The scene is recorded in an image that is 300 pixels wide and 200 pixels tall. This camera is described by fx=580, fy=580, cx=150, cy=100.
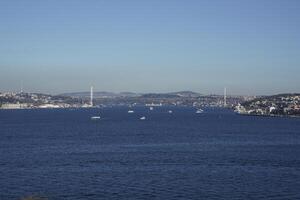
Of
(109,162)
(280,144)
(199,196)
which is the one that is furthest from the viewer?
(280,144)

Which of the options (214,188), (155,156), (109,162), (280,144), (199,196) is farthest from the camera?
(280,144)

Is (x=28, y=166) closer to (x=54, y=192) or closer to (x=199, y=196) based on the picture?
(x=54, y=192)

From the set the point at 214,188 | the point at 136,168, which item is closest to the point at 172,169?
the point at 136,168

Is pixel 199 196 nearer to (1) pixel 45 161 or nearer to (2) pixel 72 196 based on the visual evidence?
(2) pixel 72 196

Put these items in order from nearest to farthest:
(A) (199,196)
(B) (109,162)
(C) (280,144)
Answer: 1. (A) (199,196)
2. (B) (109,162)
3. (C) (280,144)

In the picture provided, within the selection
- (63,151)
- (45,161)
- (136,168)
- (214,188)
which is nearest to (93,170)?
(136,168)

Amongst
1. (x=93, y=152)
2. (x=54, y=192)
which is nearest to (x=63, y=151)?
(x=93, y=152)

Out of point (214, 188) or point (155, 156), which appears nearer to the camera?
point (214, 188)

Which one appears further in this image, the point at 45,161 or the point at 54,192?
the point at 45,161

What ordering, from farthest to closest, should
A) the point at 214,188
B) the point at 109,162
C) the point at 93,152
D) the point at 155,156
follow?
the point at 93,152, the point at 155,156, the point at 109,162, the point at 214,188
